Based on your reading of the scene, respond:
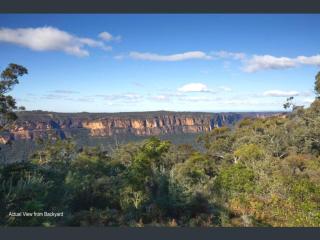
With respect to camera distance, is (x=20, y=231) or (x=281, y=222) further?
(x=281, y=222)

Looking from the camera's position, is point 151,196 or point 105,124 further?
point 105,124

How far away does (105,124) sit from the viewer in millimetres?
16016

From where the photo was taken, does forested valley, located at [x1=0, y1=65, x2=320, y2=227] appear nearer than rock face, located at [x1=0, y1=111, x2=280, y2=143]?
Yes

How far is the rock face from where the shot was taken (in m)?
13.5

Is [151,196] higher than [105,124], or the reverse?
[105,124]

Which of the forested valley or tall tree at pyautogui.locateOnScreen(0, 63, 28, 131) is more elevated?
tall tree at pyautogui.locateOnScreen(0, 63, 28, 131)

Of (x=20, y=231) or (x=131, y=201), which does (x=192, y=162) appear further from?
(x=20, y=231)

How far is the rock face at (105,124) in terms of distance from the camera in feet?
44.2

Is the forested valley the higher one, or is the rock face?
the rock face

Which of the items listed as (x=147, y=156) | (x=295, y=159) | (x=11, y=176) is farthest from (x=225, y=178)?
(x=295, y=159)

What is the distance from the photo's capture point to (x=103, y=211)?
307 inches

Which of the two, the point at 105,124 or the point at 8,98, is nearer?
the point at 8,98

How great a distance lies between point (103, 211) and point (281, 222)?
312 centimetres

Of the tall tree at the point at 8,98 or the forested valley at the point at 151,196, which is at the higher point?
the tall tree at the point at 8,98
